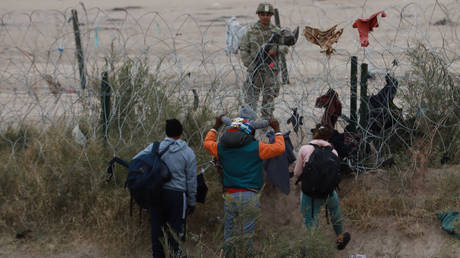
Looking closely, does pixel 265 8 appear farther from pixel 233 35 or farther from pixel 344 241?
pixel 344 241

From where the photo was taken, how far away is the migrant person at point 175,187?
12.9 ft

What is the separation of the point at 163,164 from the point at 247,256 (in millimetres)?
902

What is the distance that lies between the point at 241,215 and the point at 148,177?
2.36ft

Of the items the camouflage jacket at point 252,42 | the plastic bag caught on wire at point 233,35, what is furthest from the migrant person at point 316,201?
the plastic bag caught on wire at point 233,35

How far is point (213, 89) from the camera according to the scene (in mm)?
5262

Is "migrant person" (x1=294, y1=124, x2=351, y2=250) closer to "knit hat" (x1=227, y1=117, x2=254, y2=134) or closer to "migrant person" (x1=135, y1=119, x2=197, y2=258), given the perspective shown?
"knit hat" (x1=227, y1=117, x2=254, y2=134)

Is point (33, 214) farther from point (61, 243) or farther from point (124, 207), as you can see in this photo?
point (124, 207)

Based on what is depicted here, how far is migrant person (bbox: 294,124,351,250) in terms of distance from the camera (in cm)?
408

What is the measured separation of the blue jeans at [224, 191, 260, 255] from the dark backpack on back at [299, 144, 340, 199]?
44 centimetres

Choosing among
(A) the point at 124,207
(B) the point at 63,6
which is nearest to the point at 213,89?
(A) the point at 124,207

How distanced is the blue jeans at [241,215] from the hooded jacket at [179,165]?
331 mm

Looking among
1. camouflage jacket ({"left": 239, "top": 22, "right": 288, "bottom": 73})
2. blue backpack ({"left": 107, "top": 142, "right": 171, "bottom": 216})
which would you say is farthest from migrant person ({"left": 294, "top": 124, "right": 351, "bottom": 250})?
camouflage jacket ({"left": 239, "top": 22, "right": 288, "bottom": 73})

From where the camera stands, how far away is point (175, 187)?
156 inches

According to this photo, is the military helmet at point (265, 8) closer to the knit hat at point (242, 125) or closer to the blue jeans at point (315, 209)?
the knit hat at point (242, 125)
